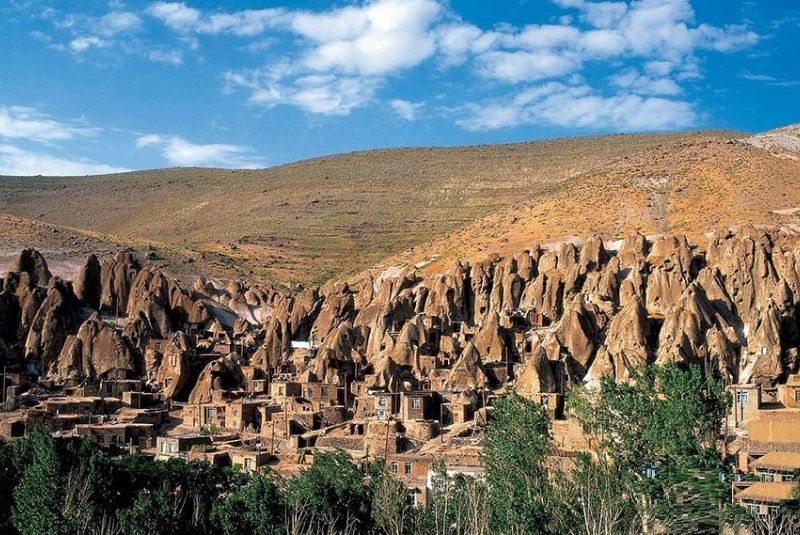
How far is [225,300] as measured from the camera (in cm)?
9962

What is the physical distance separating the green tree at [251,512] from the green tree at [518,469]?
26.3ft

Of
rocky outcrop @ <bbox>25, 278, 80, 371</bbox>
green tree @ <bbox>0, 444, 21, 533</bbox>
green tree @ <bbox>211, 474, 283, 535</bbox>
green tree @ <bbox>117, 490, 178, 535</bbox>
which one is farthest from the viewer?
rocky outcrop @ <bbox>25, 278, 80, 371</bbox>

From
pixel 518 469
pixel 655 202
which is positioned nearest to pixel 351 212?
pixel 655 202

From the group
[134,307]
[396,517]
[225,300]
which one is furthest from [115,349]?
[396,517]

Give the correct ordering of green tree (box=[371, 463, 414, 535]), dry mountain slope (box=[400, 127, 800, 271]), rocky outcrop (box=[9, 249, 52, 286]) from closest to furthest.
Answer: green tree (box=[371, 463, 414, 535])
rocky outcrop (box=[9, 249, 52, 286])
dry mountain slope (box=[400, 127, 800, 271])

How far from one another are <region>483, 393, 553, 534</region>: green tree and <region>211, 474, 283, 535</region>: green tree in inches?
315

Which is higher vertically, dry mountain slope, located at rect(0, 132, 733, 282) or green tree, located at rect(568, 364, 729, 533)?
dry mountain slope, located at rect(0, 132, 733, 282)

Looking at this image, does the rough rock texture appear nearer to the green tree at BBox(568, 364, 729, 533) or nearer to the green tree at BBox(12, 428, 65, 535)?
the green tree at BBox(12, 428, 65, 535)

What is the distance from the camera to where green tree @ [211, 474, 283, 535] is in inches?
1523

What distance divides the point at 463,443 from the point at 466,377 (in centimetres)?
1062

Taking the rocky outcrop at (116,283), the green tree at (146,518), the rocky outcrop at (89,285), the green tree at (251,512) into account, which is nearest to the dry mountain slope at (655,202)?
the rocky outcrop at (116,283)

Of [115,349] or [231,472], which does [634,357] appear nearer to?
[231,472]

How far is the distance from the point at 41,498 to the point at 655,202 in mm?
77865

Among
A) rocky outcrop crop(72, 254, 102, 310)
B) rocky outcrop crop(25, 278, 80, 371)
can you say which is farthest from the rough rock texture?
rocky outcrop crop(72, 254, 102, 310)
